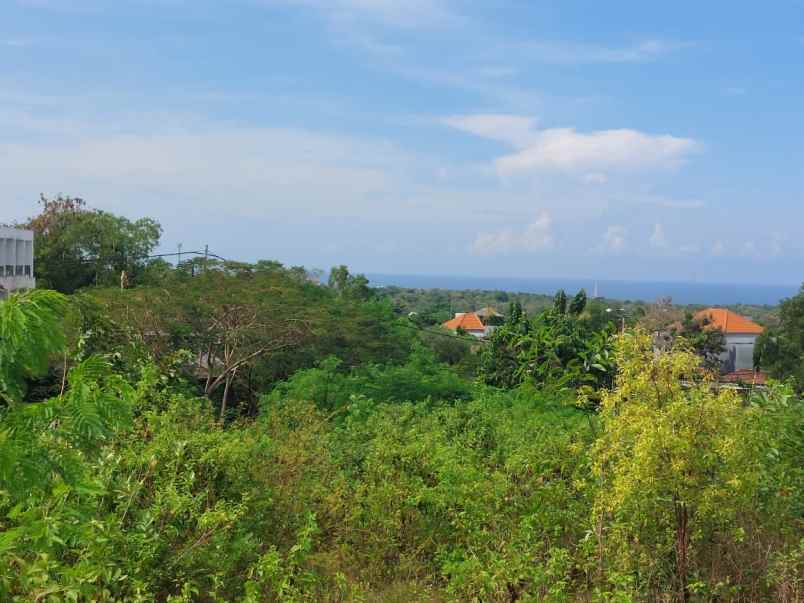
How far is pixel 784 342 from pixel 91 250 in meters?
27.9

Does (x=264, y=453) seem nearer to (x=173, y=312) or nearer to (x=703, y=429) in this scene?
(x=703, y=429)

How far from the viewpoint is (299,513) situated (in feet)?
19.2

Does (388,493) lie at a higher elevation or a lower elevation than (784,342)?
higher

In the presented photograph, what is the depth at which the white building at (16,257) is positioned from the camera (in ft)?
102

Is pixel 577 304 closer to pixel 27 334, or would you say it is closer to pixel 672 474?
pixel 672 474

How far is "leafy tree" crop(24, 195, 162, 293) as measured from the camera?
3369cm

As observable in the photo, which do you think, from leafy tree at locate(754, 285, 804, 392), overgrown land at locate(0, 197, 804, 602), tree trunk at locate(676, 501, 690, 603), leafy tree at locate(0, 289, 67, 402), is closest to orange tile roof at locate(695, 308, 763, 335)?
leafy tree at locate(754, 285, 804, 392)

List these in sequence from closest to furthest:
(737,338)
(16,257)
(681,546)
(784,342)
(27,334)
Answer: (27,334)
(681,546)
(16,257)
(784,342)
(737,338)

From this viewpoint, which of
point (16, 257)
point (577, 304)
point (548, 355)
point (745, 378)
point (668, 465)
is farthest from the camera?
point (16, 257)

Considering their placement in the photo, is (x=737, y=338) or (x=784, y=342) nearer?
(x=784, y=342)

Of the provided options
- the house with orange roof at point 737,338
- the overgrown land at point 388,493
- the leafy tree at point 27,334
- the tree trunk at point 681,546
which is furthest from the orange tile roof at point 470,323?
the leafy tree at point 27,334

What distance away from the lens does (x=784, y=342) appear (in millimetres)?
32688

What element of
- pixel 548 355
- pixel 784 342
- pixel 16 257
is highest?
pixel 16 257

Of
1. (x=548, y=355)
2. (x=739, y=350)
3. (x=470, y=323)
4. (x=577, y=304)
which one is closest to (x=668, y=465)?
(x=548, y=355)
